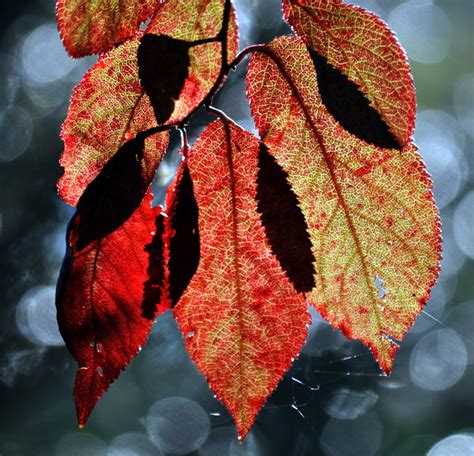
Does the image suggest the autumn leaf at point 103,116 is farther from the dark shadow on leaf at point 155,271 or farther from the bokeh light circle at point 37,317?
the bokeh light circle at point 37,317

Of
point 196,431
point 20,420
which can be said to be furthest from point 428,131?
point 20,420

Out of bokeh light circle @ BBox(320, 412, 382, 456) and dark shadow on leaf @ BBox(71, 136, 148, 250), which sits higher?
dark shadow on leaf @ BBox(71, 136, 148, 250)

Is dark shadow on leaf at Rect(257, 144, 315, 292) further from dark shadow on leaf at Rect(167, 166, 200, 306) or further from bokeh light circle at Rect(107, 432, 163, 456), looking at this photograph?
bokeh light circle at Rect(107, 432, 163, 456)

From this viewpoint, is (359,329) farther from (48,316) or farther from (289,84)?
(48,316)

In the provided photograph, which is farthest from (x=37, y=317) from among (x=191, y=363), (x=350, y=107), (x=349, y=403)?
(x=350, y=107)

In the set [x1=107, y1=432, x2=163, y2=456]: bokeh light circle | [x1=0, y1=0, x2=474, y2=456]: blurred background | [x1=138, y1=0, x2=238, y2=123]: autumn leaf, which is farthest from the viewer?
[x1=107, y1=432, x2=163, y2=456]: bokeh light circle

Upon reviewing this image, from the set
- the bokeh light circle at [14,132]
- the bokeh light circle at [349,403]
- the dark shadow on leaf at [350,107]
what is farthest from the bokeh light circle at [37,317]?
the dark shadow on leaf at [350,107]

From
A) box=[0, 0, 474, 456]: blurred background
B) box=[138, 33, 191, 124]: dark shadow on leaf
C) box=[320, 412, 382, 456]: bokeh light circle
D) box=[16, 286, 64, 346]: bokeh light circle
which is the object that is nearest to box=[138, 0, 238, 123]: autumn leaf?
box=[138, 33, 191, 124]: dark shadow on leaf
